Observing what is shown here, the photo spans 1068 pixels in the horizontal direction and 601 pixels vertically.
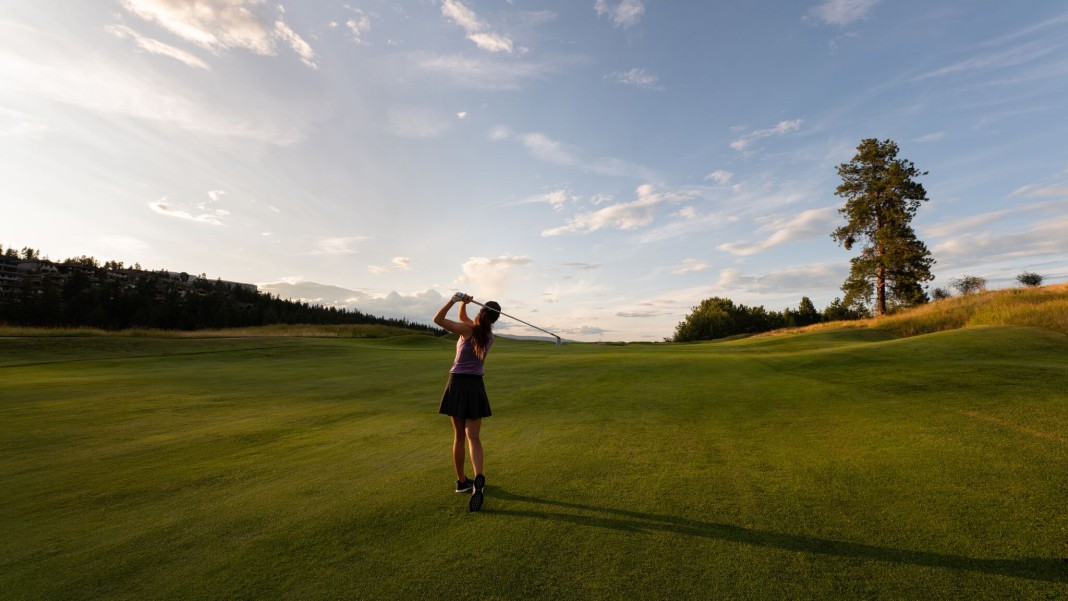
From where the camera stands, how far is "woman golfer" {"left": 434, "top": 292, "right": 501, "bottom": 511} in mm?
6043

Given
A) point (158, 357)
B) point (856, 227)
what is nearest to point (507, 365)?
point (158, 357)

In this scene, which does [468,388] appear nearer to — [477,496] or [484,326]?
[484,326]

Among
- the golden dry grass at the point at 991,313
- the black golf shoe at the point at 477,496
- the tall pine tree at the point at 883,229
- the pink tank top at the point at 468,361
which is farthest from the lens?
the tall pine tree at the point at 883,229

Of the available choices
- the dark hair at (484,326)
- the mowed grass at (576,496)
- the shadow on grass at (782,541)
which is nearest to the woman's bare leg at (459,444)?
the mowed grass at (576,496)

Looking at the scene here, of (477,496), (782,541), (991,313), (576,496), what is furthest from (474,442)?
(991,313)

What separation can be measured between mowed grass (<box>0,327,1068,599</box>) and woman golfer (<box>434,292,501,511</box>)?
2.07 feet

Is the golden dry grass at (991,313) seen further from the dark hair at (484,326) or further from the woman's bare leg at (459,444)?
the woman's bare leg at (459,444)

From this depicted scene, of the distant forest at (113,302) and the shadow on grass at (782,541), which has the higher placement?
the distant forest at (113,302)

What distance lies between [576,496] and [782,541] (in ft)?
7.81

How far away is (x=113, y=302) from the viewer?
92.9 m

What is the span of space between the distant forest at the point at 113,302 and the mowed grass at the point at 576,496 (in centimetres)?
10372

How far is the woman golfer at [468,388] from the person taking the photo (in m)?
6.04

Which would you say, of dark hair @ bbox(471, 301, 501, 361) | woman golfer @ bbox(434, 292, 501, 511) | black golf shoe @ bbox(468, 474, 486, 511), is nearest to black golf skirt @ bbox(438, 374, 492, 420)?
woman golfer @ bbox(434, 292, 501, 511)

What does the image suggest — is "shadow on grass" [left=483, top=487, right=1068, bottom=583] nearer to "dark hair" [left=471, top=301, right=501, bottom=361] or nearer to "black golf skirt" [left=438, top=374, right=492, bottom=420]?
"black golf skirt" [left=438, top=374, right=492, bottom=420]
